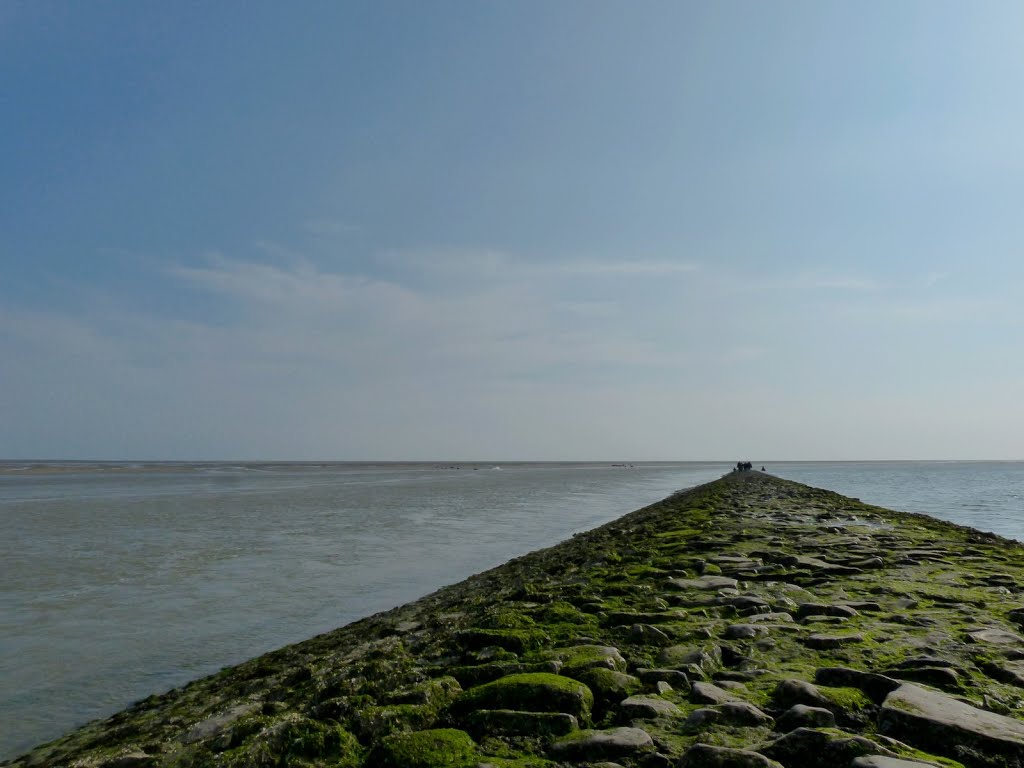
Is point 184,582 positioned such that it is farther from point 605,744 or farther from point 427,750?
point 605,744

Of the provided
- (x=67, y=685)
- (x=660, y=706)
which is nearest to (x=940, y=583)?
(x=660, y=706)

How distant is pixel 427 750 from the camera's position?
451 centimetres

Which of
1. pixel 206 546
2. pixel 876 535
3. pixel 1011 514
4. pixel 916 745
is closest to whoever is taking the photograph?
pixel 916 745

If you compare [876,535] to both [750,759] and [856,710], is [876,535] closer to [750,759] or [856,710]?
[856,710]

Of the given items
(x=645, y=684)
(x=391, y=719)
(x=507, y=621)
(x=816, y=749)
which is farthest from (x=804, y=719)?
(x=507, y=621)

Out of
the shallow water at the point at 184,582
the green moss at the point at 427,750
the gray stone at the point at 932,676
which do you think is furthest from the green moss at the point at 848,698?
the shallow water at the point at 184,582

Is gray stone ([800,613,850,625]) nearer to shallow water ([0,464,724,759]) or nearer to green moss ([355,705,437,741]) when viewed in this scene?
green moss ([355,705,437,741])

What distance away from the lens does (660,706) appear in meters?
4.91

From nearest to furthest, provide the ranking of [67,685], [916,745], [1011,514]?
[916,745], [67,685], [1011,514]

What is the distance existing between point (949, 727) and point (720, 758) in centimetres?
145

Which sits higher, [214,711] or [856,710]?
[856,710]

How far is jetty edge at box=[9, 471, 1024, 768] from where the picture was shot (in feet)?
14.0

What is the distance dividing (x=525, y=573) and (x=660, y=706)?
990 cm

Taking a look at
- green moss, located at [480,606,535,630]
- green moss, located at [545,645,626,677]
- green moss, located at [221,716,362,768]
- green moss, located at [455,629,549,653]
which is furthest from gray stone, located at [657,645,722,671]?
green moss, located at [221,716,362,768]
